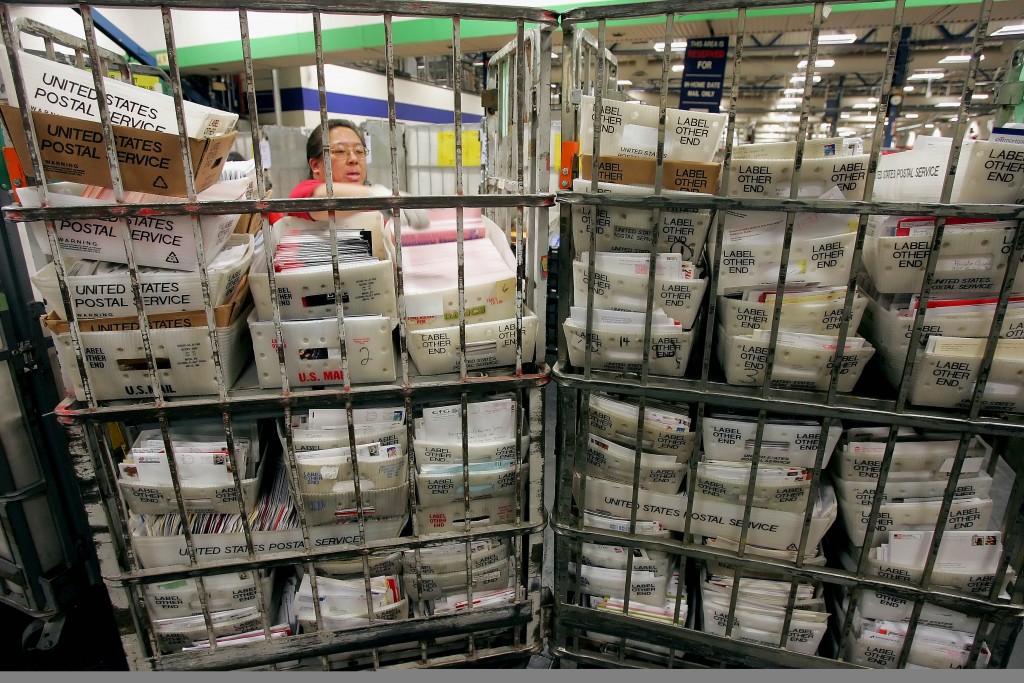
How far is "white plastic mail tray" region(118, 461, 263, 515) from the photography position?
4.70 feet

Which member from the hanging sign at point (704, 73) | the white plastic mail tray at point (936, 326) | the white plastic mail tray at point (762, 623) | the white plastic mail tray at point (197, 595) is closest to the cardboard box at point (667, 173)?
the white plastic mail tray at point (936, 326)

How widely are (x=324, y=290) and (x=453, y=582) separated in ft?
3.14

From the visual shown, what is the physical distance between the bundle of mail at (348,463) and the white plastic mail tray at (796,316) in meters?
0.91

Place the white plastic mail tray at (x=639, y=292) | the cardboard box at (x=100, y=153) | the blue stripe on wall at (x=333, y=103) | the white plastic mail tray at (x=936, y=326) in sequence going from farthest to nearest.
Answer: the blue stripe on wall at (x=333, y=103), the white plastic mail tray at (x=639, y=292), the white plastic mail tray at (x=936, y=326), the cardboard box at (x=100, y=153)

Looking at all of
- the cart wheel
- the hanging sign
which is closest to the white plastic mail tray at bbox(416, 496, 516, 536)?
the cart wheel

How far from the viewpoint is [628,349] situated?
1457mm

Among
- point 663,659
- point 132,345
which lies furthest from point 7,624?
point 663,659

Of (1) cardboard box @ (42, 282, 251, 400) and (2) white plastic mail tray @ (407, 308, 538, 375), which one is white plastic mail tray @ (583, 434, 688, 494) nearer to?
(2) white plastic mail tray @ (407, 308, 538, 375)

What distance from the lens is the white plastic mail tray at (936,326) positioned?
1.29 m

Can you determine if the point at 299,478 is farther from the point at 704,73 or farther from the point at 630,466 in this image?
the point at 704,73

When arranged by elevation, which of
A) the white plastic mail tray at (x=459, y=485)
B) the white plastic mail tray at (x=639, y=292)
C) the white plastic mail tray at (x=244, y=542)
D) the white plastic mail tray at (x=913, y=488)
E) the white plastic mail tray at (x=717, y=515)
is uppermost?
the white plastic mail tray at (x=639, y=292)

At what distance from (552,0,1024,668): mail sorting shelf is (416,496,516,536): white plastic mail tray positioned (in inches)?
6.8

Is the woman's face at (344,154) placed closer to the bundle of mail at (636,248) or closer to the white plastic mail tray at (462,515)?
the bundle of mail at (636,248)

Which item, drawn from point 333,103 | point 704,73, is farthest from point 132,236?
point 333,103
